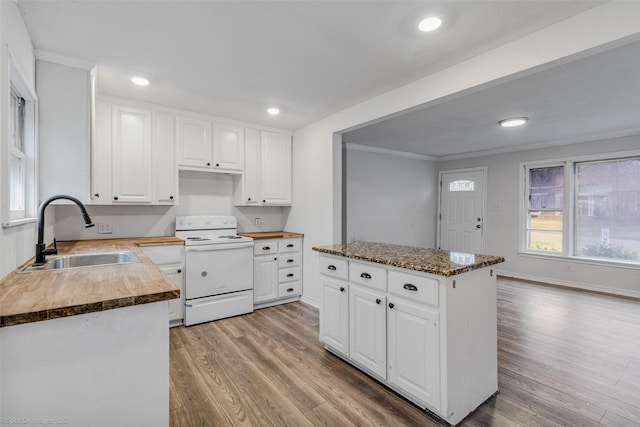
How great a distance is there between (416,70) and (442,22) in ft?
2.02

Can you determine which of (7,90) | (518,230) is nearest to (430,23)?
(7,90)

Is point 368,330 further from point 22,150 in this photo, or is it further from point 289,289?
point 22,150

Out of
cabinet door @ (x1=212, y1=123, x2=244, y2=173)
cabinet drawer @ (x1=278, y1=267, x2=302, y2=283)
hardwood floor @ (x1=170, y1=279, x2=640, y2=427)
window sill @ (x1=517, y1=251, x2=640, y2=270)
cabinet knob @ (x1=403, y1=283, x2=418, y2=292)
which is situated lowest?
hardwood floor @ (x1=170, y1=279, x2=640, y2=427)

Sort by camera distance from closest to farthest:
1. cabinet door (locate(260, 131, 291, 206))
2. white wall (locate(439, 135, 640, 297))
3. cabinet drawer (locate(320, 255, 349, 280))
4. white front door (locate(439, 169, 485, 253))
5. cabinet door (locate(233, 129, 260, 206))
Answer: cabinet drawer (locate(320, 255, 349, 280)) → cabinet door (locate(233, 129, 260, 206)) → cabinet door (locate(260, 131, 291, 206)) → white wall (locate(439, 135, 640, 297)) → white front door (locate(439, 169, 485, 253))

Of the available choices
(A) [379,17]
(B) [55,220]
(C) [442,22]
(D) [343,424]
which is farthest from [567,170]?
(B) [55,220]

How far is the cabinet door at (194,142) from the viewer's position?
11.2ft

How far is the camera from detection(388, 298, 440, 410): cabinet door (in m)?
1.77

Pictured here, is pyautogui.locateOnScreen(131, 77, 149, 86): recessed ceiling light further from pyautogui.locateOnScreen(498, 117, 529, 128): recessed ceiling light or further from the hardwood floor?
pyautogui.locateOnScreen(498, 117, 529, 128): recessed ceiling light

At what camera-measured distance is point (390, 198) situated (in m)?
5.88

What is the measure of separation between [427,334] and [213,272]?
7.55 ft

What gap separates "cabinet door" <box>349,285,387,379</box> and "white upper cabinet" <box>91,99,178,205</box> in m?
2.29

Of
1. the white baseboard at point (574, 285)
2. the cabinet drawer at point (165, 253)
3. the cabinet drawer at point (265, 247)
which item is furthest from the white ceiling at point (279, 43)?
the white baseboard at point (574, 285)

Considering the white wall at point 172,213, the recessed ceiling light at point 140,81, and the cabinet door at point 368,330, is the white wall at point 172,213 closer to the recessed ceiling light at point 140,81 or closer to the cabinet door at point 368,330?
the recessed ceiling light at point 140,81

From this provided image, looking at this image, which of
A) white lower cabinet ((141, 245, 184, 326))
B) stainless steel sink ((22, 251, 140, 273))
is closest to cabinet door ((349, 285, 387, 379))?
stainless steel sink ((22, 251, 140, 273))
